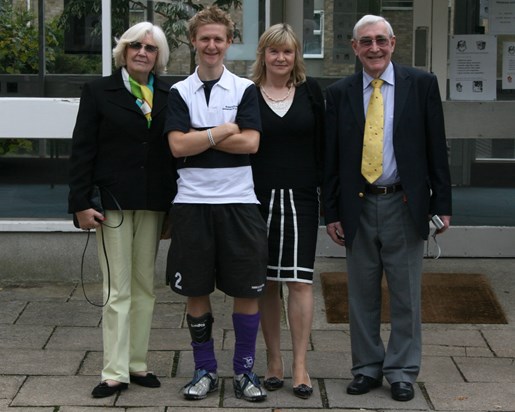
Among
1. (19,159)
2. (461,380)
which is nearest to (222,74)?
(461,380)

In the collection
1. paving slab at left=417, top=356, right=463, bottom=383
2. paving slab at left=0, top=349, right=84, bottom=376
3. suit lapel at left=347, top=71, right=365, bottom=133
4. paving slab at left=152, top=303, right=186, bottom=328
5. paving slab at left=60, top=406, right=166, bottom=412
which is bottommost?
paving slab at left=60, top=406, right=166, bottom=412

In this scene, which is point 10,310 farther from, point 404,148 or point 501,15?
point 501,15

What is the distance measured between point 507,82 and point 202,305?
12.8 feet

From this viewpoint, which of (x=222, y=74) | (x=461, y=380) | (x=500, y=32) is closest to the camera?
(x=222, y=74)

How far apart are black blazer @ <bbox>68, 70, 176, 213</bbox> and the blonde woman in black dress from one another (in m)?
0.48

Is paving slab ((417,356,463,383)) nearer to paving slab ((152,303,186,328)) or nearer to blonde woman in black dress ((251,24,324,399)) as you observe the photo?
blonde woman in black dress ((251,24,324,399))

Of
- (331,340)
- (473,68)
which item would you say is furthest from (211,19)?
(473,68)

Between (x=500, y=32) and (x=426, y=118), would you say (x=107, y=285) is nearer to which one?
(x=426, y=118)

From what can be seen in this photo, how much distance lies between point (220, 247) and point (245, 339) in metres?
0.48

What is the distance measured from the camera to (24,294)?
7.48 meters

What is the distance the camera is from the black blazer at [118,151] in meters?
5.23

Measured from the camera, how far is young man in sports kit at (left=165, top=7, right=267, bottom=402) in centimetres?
507

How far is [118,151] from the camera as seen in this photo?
526 cm

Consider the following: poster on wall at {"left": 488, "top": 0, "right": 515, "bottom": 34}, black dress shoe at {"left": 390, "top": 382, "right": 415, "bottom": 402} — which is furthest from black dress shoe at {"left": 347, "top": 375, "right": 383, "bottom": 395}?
poster on wall at {"left": 488, "top": 0, "right": 515, "bottom": 34}
